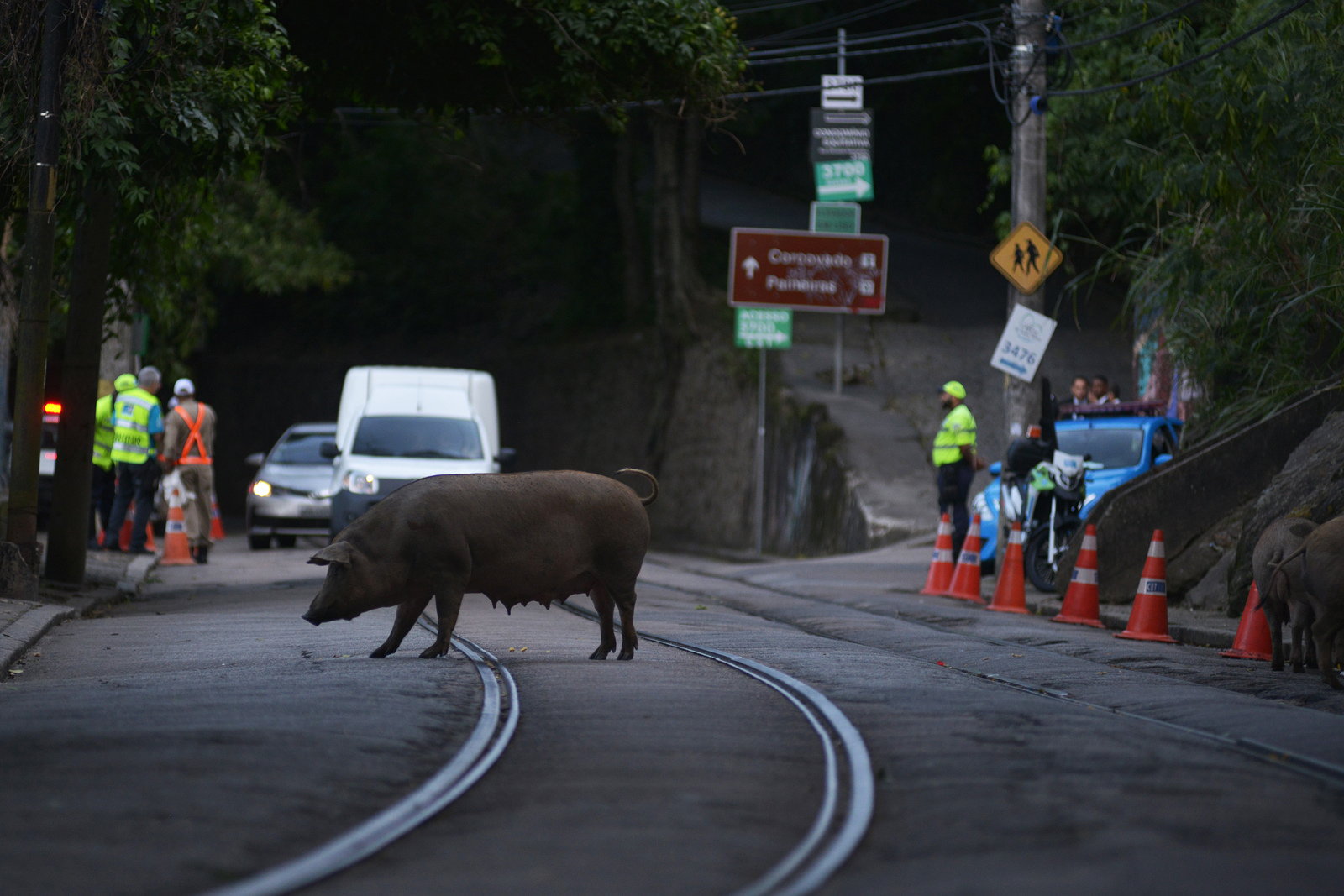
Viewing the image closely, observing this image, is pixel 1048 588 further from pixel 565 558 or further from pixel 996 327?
pixel 996 327

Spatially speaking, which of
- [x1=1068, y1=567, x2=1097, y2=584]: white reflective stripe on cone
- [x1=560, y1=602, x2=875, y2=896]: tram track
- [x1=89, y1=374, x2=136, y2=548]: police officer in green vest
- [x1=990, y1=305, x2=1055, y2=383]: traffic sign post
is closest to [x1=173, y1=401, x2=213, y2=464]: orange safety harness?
[x1=89, y1=374, x2=136, y2=548]: police officer in green vest

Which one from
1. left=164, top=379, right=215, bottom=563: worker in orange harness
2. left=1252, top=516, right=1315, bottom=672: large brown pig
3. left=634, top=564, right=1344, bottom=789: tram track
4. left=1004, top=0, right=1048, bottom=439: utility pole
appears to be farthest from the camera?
left=164, top=379, right=215, bottom=563: worker in orange harness

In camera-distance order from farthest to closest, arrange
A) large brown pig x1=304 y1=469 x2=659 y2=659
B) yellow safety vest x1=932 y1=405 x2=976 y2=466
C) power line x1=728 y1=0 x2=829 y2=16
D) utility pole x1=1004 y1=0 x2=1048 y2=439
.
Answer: power line x1=728 y1=0 x2=829 y2=16 < yellow safety vest x1=932 y1=405 x2=976 y2=466 < utility pole x1=1004 y1=0 x2=1048 y2=439 < large brown pig x1=304 y1=469 x2=659 y2=659

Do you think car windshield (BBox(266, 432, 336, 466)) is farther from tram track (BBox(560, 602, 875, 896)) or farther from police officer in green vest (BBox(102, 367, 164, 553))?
tram track (BBox(560, 602, 875, 896))

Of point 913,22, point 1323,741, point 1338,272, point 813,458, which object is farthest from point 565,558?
point 913,22

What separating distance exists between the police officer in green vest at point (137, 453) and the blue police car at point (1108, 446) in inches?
355

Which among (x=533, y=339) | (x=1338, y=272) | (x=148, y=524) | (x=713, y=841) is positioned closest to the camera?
(x=713, y=841)

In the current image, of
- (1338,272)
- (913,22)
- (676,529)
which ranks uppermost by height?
(913,22)

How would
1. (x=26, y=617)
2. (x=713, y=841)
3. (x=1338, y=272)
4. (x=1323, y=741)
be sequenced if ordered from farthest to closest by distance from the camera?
(x=1338, y=272), (x=26, y=617), (x=1323, y=741), (x=713, y=841)

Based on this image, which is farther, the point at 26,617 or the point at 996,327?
the point at 996,327

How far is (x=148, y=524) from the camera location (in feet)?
61.2

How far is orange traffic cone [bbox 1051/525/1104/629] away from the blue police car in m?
3.23

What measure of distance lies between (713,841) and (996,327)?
81.8 feet

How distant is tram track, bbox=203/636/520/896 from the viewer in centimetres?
424
